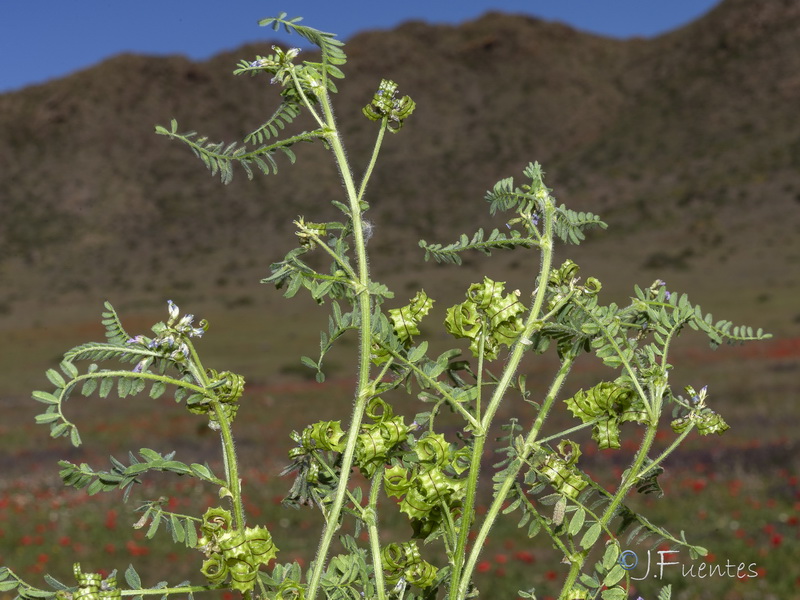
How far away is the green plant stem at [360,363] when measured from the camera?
2.99ft

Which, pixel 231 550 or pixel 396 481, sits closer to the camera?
pixel 231 550

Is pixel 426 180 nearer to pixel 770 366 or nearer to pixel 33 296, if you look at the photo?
pixel 33 296

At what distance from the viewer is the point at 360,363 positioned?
0.95 meters

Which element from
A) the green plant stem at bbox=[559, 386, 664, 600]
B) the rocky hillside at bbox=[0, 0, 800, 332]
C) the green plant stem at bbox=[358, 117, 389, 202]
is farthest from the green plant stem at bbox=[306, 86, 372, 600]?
the rocky hillside at bbox=[0, 0, 800, 332]

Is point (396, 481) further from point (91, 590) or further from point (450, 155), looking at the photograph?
point (450, 155)

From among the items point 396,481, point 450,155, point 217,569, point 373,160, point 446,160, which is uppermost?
point 450,155

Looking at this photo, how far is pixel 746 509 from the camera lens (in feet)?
24.5

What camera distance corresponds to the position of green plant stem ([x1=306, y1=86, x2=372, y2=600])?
0.91 m

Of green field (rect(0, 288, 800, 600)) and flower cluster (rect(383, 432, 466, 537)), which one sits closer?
flower cluster (rect(383, 432, 466, 537))

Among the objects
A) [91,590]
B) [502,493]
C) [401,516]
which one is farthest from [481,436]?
[401,516]

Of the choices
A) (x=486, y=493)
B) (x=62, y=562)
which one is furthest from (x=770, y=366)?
(x=62, y=562)

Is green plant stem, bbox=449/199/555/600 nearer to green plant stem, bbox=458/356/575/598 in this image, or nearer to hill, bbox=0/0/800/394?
green plant stem, bbox=458/356/575/598

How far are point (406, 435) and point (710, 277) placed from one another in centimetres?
3798

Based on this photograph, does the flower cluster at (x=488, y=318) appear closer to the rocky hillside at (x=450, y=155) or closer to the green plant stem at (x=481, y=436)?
the green plant stem at (x=481, y=436)
